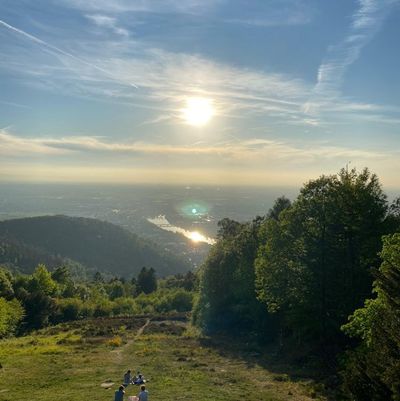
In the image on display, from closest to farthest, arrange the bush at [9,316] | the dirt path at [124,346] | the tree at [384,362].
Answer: the tree at [384,362] < the dirt path at [124,346] < the bush at [9,316]

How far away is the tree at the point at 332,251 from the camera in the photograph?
32531 millimetres

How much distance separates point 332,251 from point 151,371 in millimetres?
16738

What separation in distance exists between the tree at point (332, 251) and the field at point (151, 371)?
219 inches

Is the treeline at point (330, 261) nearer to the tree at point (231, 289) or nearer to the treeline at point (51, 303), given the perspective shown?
the tree at point (231, 289)

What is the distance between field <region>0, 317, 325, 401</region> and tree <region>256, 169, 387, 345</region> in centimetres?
557

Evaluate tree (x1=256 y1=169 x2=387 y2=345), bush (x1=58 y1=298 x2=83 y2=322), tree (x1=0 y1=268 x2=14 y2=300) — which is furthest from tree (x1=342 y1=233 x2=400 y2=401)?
bush (x1=58 y1=298 x2=83 y2=322)

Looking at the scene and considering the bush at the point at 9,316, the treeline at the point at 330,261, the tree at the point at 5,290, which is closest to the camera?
the treeline at the point at 330,261

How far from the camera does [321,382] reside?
2788cm

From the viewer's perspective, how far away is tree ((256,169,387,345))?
32.5 metres

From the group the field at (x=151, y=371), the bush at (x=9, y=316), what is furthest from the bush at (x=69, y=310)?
the field at (x=151, y=371)

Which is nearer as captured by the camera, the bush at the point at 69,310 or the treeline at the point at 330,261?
the treeline at the point at 330,261

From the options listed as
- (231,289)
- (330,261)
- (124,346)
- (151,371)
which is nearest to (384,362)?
(330,261)

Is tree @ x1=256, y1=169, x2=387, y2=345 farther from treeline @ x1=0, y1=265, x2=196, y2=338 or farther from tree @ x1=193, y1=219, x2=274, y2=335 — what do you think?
treeline @ x1=0, y1=265, x2=196, y2=338

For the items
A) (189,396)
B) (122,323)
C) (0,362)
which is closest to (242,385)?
(189,396)
